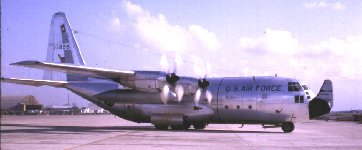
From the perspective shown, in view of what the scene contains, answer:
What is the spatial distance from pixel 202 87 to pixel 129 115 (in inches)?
254

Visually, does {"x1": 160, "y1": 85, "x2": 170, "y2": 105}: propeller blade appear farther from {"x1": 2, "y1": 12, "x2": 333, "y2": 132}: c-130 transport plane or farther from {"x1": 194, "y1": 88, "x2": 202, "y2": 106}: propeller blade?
{"x1": 194, "y1": 88, "x2": 202, "y2": 106}: propeller blade

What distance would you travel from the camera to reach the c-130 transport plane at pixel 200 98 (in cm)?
2677

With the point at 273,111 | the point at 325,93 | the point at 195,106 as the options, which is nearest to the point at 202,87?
the point at 195,106

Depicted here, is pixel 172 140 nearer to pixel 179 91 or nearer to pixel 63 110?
pixel 179 91

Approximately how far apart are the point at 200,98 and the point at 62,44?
12729 mm

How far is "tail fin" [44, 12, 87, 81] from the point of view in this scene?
112 feet

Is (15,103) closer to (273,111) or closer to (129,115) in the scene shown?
(129,115)

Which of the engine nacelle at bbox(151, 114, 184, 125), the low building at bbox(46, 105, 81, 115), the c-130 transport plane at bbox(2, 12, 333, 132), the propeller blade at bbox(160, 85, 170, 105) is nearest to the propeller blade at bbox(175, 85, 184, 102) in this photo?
the c-130 transport plane at bbox(2, 12, 333, 132)

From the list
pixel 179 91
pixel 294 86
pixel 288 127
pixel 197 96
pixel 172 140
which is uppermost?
pixel 294 86

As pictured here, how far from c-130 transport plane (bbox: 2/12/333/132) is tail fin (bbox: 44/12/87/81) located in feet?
9.92

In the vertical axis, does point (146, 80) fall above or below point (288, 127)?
above

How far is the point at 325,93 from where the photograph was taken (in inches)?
1099

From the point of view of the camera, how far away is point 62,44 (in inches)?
A: 1350

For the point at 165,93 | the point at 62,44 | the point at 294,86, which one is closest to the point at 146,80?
the point at 165,93
